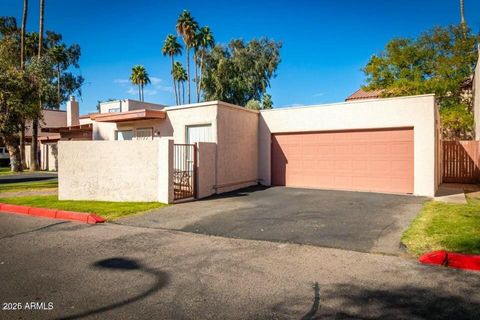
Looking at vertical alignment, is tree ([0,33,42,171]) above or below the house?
above

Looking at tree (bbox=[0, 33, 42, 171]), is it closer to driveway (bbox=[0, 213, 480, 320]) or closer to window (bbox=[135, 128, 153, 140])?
window (bbox=[135, 128, 153, 140])

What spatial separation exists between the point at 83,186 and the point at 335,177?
393 inches

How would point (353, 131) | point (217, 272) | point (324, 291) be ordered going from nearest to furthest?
point (324, 291) → point (217, 272) → point (353, 131)

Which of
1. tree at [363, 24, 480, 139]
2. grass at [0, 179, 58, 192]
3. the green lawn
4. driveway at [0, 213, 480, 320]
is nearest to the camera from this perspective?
driveway at [0, 213, 480, 320]

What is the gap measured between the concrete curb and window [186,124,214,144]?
6089 mm

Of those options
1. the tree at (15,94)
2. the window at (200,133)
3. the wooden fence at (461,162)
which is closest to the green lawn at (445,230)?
the window at (200,133)

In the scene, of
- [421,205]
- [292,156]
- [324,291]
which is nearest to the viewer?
[324,291]

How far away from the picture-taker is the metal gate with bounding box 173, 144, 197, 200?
10992 mm

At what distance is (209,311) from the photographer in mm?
3447

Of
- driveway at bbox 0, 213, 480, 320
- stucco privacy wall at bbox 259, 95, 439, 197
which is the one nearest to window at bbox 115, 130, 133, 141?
stucco privacy wall at bbox 259, 95, 439, 197

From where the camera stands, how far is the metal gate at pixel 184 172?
10992mm

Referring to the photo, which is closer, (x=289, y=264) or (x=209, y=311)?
(x=209, y=311)

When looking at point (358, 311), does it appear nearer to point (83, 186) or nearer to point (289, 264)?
point (289, 264)

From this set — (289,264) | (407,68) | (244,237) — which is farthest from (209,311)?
(407,68)
